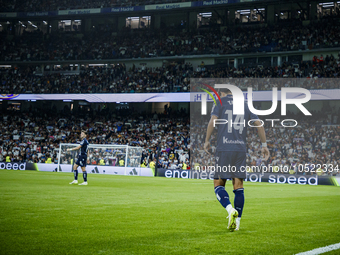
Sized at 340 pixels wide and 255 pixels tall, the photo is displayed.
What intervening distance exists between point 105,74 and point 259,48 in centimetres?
1861

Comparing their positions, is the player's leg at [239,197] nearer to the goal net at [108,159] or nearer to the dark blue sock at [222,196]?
the dark blue sock at [222,196]

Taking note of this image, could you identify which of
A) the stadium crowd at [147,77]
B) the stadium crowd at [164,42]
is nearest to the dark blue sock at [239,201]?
the stadium crowd at [147,77]

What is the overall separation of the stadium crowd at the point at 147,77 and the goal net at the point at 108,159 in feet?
35.3

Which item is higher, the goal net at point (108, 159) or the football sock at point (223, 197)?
the football sock at point (223, 197)

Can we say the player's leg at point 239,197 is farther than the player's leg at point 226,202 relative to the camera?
Yes

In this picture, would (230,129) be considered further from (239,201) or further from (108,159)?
(108,159)

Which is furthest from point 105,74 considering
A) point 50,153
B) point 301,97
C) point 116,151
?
point 301,97

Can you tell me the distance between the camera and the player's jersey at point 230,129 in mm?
6312

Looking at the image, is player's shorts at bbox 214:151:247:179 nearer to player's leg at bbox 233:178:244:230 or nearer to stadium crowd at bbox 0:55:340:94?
player's leg at bbox 233:178:244:230

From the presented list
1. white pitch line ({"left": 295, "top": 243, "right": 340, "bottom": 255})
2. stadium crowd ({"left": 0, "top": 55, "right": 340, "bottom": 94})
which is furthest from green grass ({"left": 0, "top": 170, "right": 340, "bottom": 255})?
stadium crowd ({"left": 0, "top": 55, "right": 340, "bottom": 94})

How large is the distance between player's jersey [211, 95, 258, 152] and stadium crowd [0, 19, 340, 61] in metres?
34.9

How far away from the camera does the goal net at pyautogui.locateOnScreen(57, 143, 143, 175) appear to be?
29.5 m

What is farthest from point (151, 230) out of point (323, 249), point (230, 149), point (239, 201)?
point (323, 249)

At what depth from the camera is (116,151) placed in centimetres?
2981
